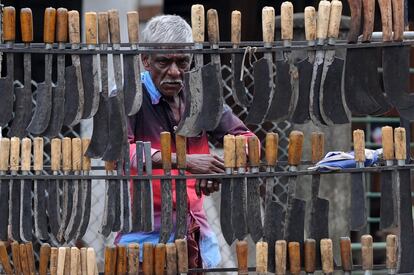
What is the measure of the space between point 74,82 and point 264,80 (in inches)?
22.4

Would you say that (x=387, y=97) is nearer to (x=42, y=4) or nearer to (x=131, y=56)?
(x=131, y=56)

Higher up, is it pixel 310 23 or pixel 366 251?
pixel 310 23

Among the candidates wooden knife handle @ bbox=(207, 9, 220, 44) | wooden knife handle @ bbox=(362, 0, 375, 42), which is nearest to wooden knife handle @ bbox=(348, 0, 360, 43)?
wooden knife handle @ bbox=(362, 0, 375, 42)

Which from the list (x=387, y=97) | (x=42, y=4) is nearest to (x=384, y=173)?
(x=387, y=97)

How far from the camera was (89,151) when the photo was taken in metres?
3.40

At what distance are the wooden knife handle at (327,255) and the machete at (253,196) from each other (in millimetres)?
191

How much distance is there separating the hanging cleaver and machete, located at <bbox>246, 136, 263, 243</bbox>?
2.01 feet

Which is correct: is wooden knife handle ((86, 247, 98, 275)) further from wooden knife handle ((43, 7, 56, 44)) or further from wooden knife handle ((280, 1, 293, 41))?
wooden knife handle ((280, 1, 293, 41))

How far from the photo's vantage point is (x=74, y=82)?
3.38 meters

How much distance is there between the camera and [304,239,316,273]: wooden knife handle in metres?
3.39

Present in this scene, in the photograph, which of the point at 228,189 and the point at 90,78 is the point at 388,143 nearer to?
the point at 228,189

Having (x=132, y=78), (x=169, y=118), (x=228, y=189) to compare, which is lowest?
(x=228, y=189)

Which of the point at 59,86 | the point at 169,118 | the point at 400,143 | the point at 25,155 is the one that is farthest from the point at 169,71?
the point at 400,143

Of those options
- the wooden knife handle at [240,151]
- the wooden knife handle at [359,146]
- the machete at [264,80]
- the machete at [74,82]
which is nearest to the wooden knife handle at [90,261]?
the machete at [74,82]
